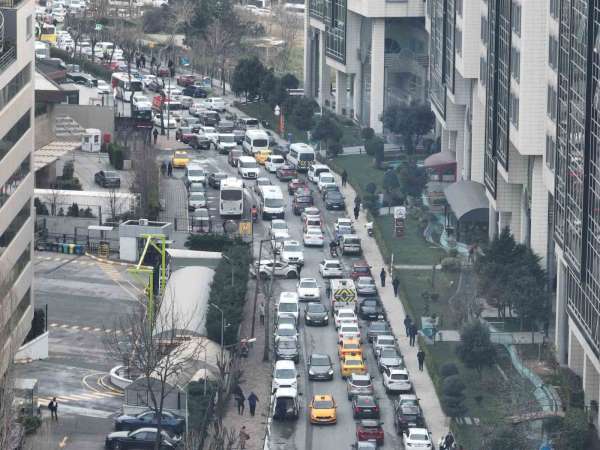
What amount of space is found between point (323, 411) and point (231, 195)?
44335mm

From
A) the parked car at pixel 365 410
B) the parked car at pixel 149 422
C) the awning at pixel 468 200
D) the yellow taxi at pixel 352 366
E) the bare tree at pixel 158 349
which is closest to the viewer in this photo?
the bare tree at pixel 158 349

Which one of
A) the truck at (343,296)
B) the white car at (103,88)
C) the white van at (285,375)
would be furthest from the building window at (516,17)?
the white car at (103,88)

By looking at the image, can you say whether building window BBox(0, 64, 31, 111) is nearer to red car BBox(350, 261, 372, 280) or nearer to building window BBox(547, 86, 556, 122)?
building window BBox(547, 86, 556, 122)

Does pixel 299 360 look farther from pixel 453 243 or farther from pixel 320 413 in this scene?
pixel 453 243

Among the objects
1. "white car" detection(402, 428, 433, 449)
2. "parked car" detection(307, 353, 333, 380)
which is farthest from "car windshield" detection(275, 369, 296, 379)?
"white car" detection(402, 428, 433, 449)

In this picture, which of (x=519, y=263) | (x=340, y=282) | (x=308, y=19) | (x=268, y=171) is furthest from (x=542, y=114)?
(x=308, y=19)

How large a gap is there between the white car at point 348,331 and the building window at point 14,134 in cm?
1865

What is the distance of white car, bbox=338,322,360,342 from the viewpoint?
107 meters

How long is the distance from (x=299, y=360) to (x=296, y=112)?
212ft

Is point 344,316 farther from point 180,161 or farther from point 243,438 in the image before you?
point 180,161

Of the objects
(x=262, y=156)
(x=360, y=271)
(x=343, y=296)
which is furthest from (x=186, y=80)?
(x=343, y=296)

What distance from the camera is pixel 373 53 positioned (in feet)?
556

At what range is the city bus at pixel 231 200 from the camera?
452 ft

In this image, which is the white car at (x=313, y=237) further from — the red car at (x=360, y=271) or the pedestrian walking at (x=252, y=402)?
the pedestrian walking at (x=252, y=402)
